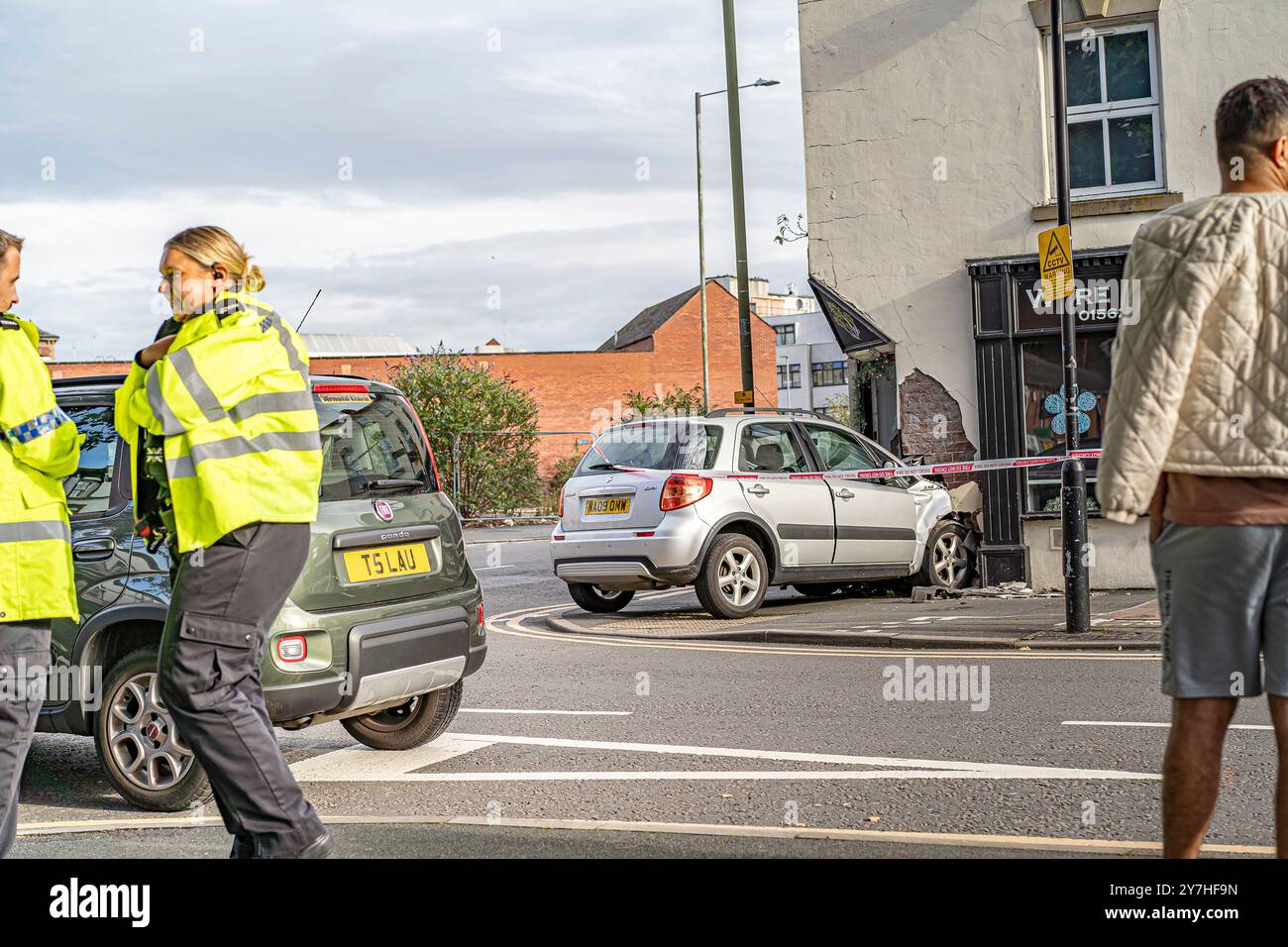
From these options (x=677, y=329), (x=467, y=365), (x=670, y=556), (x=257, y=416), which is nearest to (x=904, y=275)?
(x=670, y=556)

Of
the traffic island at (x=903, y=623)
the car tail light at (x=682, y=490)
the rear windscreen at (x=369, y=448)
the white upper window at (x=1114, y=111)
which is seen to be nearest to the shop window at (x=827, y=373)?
the white upper window at (x=1114, y=111)

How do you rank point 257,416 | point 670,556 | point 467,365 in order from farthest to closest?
point 467,365, point 670,556, point 257,416

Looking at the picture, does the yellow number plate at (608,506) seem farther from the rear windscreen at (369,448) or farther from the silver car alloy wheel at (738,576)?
the rear windscreen at (369,448)

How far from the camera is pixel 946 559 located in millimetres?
14375

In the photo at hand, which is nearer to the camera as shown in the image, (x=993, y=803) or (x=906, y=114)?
(x=993, y=803)

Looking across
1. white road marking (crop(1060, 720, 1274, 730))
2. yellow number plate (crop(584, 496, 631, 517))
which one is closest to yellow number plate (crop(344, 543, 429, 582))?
white road marking (crop(1060, 720, 1274, 730))

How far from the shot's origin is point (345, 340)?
61.6 meters

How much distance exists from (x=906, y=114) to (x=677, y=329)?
4610cm

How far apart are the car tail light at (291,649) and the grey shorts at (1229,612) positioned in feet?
12.0

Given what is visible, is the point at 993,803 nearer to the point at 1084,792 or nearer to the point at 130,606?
the point at 1084,792

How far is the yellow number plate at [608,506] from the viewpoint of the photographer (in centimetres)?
1238

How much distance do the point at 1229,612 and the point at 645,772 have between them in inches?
134

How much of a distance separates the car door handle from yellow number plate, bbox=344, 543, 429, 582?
1051 millimetres

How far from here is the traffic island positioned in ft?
33.6
